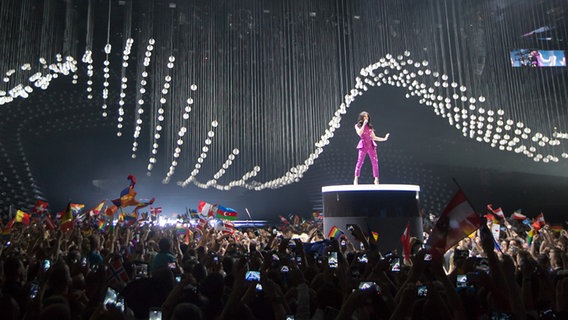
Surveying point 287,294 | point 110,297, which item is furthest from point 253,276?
point 110,297

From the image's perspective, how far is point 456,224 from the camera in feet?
15.2

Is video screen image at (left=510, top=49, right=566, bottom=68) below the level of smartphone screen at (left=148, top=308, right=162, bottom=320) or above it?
above

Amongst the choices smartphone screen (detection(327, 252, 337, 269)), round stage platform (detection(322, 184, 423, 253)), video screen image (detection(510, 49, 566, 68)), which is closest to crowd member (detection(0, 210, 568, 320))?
smartphone screen (detection(327, 252, 337, 269))

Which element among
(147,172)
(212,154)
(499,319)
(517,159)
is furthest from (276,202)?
(499,319)

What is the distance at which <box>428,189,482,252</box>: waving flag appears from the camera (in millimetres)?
4449

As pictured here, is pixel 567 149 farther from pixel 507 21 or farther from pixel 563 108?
pixel 507 21

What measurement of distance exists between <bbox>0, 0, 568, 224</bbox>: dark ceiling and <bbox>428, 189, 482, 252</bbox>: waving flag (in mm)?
9592

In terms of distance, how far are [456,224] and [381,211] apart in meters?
6.77

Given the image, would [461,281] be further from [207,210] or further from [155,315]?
[207,210]

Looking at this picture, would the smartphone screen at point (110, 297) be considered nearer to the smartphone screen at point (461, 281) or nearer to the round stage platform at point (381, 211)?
the smartphone screen at point (461, 281)

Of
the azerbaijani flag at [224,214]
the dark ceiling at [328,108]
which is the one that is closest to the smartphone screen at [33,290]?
the azerbaijani flag at [224,214]

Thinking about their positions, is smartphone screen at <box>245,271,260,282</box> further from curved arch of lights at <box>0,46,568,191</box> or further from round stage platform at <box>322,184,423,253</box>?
curved arch of lights at <box>0,46,568,191</box>

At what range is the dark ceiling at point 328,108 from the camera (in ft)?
52.2

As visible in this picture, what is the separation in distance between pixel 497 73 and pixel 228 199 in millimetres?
16377
